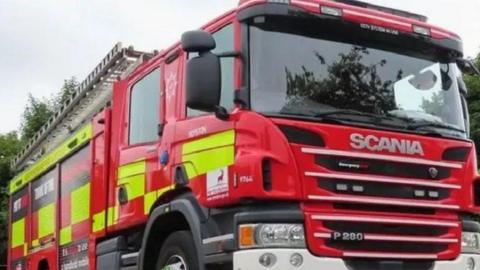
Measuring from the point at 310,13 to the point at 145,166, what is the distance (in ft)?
6.47

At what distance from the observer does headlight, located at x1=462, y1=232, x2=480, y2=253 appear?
5.61 meters

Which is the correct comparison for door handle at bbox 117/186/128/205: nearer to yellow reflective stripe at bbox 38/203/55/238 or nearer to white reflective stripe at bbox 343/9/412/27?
yellow reflective stripe at bbox 38/203/55/238

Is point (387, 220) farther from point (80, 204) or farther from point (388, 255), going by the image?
point (80, 204)

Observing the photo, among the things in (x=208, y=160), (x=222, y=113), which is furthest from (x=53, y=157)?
(x=222, y=113)

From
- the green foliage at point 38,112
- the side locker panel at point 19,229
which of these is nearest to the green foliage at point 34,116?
the green foliage at point 38,112

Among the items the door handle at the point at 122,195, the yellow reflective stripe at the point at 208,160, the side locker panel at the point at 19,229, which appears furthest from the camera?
the side locker panel at the point at 19,229

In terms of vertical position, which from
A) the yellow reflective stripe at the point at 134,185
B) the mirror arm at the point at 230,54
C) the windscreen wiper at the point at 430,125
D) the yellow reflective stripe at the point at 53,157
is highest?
the yellow reflective stripe at the point at 53,157

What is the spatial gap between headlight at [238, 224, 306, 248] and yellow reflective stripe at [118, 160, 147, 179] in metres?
1.75

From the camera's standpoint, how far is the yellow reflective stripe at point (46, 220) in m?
8.95

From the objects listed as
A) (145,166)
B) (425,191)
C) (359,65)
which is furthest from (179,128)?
(425,191)

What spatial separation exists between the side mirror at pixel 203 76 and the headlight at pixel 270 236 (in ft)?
2.88

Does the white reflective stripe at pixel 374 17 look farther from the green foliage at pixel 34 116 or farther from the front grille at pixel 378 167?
the green foliage at pixel 34 116

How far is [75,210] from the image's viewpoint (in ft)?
26.4

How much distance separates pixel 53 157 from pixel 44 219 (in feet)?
2.71
